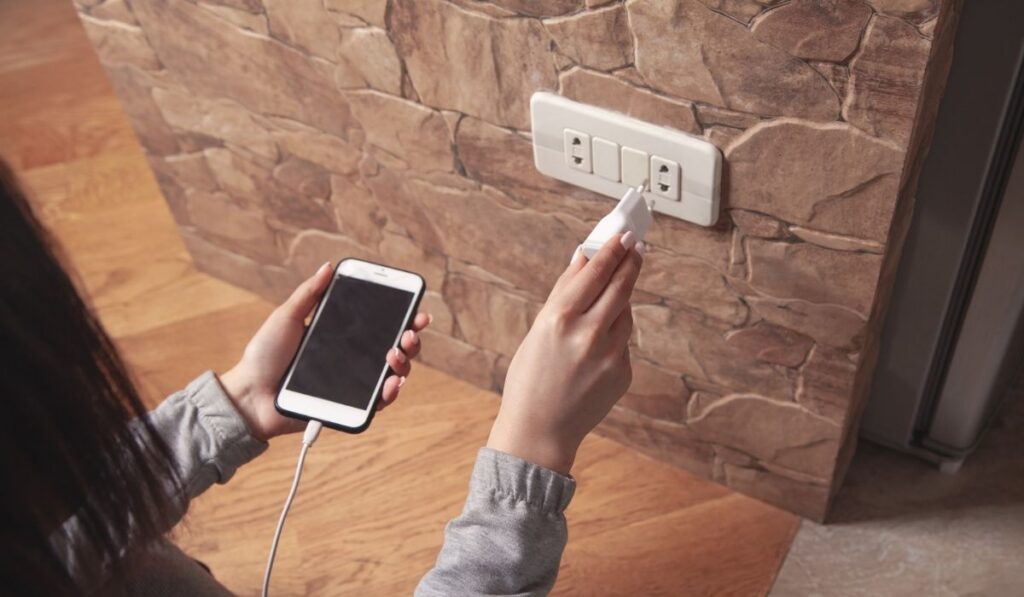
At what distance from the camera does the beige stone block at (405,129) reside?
0.93 m

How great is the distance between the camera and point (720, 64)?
72cm

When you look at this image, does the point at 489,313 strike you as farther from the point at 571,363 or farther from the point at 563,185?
the point at 571,363

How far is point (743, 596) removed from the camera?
3.31 feet

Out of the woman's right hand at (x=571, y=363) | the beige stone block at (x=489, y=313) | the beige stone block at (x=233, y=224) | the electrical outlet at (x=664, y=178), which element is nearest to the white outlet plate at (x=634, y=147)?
the electrical outlet at (x=664, y=178)

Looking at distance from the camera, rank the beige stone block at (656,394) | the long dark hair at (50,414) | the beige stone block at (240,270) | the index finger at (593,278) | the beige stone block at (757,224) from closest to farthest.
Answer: the long dark hair at (50,414)
the index finger at (593,278)
the beige stone block at (757,224)
the beige stone block at (656,394)
the beige stone block at (240,270)

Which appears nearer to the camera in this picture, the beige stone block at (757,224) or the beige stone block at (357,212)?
the beige stone block at (757,224)

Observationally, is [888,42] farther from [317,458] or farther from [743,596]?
[317,458]

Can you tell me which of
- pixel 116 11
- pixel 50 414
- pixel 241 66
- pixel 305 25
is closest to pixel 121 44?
pixel 116 11

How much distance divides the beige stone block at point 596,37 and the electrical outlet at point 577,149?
0.21 feet

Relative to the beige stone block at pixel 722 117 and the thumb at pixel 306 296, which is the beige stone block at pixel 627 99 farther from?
the thumb at pixel 306 296

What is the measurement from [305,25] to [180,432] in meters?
0.39

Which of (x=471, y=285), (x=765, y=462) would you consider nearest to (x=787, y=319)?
(x=765, y=462)

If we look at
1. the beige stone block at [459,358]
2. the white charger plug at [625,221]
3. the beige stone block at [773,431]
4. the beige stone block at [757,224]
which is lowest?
the beige stone block at [459,358]

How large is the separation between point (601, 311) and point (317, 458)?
0.57 meters
